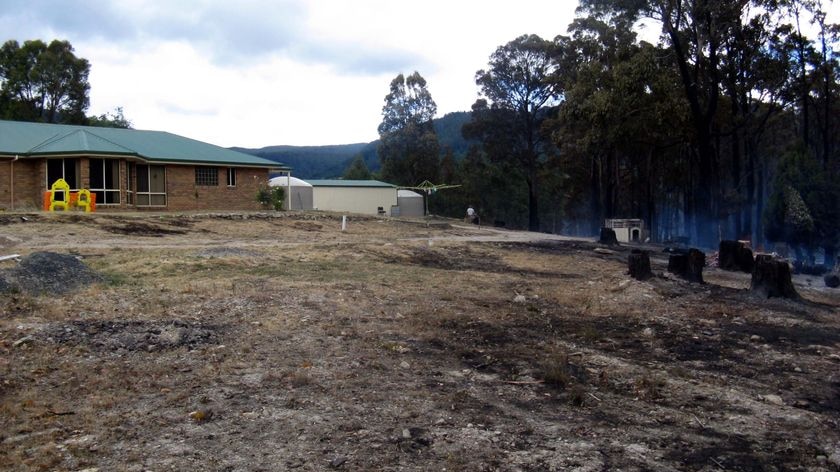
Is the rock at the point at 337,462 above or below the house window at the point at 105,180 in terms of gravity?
below

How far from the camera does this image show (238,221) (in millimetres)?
25688

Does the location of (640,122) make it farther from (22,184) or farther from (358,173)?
(358,173)

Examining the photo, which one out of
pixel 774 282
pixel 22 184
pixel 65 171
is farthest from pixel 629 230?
pixel 22 184

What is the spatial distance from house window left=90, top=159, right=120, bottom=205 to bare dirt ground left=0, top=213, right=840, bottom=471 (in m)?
17.3

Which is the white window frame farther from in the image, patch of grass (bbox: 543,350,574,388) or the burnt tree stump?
patch of grass (bbox: 543,350,574,388)

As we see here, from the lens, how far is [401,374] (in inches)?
268

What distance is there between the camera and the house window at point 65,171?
94.1ft

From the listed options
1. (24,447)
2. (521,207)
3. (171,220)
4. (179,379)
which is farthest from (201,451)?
(521,207)

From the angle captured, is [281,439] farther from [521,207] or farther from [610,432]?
[521,207]

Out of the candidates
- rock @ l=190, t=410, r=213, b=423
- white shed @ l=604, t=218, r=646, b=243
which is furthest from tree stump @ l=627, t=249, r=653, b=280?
white shed @ l=604, t=218, r=646, b=243

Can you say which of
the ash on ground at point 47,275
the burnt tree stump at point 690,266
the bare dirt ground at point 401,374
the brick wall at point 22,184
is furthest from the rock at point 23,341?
the brick wall at point 22,184

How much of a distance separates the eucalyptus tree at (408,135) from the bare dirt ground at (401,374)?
47726mm

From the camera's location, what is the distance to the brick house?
93.7ft

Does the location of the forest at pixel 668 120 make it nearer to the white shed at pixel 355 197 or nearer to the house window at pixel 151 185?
the white shed at pixel 355 197
